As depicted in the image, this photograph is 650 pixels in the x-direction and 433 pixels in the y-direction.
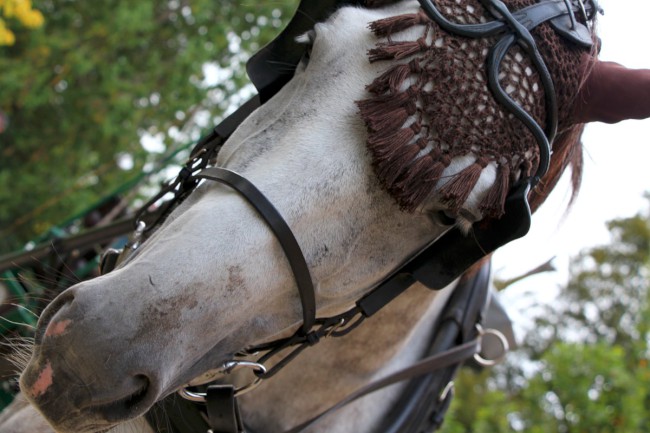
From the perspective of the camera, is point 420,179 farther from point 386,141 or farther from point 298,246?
point 298,246

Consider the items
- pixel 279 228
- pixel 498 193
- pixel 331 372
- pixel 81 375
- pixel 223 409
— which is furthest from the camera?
pixel 331 372

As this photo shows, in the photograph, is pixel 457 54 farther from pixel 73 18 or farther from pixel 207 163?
pixel 73 18

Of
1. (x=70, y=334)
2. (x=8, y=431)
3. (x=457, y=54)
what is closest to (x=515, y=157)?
(x=457, y=54)

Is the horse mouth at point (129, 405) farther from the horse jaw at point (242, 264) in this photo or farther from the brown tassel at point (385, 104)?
the brown tassel at point (385, 104)

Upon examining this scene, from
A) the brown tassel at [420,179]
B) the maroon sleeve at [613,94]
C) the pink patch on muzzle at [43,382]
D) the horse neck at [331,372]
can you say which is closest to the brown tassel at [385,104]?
the brown tassel at [420,179]

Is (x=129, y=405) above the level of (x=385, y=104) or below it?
below

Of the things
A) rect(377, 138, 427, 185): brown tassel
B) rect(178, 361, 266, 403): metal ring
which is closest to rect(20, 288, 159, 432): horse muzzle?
rect(178, 361, 266, 403): metal ring

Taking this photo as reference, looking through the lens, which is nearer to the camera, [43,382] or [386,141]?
[43,382]

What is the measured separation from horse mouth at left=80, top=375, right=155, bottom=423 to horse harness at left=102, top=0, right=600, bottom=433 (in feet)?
0.72

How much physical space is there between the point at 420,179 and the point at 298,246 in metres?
0.29

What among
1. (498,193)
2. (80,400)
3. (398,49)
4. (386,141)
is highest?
(398,49)

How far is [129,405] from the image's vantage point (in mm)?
1374

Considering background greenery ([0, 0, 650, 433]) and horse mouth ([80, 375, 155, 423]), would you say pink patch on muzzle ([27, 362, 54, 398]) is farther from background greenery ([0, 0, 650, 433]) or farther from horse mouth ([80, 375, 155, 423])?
background greenery ([0, 0, 650, 433])

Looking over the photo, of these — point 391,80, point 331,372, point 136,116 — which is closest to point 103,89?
point 136,116
